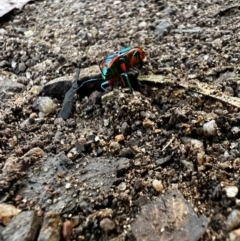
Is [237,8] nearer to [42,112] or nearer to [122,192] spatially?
[42,112]

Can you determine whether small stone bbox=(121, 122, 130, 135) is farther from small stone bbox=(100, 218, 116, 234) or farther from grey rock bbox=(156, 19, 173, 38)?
grey rock bbox=(156, 19, 173, 38)

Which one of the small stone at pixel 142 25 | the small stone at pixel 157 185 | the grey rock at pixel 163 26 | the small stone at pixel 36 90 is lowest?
the grey rock at pixel 163 26

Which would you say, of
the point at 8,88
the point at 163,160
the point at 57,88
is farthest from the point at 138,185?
the point at 8,88

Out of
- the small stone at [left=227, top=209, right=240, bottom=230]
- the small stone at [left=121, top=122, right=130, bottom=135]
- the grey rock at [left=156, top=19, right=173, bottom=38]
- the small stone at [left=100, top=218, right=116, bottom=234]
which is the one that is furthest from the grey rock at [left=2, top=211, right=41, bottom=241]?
the grey rock at [left=156, top=19, right=173, bottom=38]

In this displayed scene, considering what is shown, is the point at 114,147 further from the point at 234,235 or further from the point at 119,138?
the point at 234,235

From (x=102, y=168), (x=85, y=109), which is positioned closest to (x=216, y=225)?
(x=102, y=168)

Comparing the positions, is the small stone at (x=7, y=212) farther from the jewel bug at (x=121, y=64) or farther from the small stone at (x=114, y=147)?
the jewel bug at (x=121, y=64)

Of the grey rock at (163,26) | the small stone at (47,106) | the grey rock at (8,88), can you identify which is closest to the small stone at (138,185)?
the small stone at (47,106)
